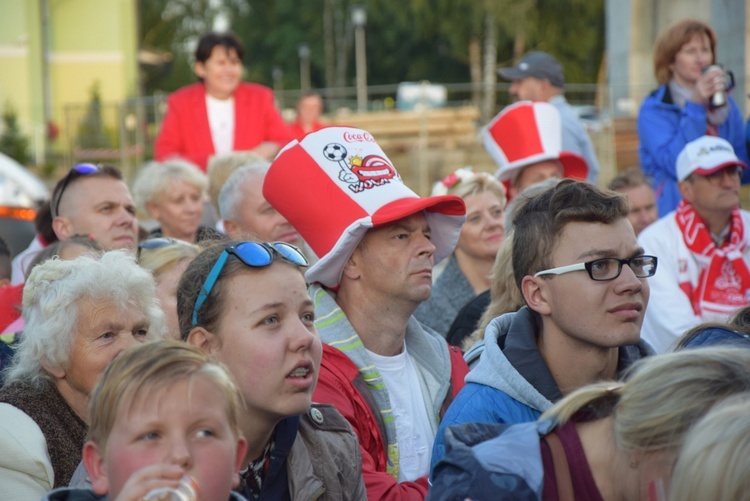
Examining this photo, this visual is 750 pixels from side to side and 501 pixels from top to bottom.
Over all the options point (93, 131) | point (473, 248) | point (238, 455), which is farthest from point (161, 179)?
point (93, 131)

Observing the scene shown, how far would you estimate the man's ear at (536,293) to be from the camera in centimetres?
376

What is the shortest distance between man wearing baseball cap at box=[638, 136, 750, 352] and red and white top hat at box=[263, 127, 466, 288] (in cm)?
182

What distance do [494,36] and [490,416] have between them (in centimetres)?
4179

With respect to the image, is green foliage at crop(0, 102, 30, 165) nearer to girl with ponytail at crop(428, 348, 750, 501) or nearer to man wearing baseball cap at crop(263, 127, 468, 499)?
man wearing baseball cap at crop(263, 127, 468, 499)

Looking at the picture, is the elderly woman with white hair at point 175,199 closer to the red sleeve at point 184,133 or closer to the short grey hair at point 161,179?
the short grey hair at point 161,179

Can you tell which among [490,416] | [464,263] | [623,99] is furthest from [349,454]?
[623,99]

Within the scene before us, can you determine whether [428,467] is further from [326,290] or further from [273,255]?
[273,255]

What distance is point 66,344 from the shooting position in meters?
3.75

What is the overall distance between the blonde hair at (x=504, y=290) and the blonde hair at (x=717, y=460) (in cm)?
213

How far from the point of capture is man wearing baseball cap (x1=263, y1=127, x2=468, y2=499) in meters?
4.04

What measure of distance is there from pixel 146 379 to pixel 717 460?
49.9 inches

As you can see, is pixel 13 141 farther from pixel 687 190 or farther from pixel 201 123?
pixel 687 190

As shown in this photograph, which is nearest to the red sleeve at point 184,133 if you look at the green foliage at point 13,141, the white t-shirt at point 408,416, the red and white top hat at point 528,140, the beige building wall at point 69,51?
the red and white top hat at point 528,140

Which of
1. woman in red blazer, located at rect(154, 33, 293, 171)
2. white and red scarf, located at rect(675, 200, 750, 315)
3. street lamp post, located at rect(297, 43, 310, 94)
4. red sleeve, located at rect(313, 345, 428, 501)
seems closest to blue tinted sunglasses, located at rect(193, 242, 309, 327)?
red sleeve, located at rect(313, 345, 428, 501)
